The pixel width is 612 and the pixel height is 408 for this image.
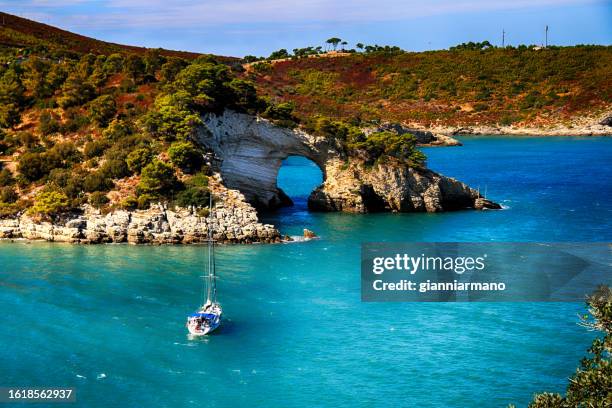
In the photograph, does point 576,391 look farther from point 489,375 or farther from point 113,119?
point 113,119

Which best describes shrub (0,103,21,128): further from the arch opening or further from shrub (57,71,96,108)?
the arch opening

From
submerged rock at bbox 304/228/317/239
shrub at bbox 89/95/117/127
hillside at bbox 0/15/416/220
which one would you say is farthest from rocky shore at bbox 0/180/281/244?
shrub at bbox 89/95/117/127

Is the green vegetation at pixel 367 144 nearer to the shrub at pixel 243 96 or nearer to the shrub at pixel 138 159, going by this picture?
the shrub at pixel 243 96

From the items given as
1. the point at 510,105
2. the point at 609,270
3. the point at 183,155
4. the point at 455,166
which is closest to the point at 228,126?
the point at 183,155

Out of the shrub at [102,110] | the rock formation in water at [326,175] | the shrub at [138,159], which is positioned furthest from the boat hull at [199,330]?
the shrub at [102,110]

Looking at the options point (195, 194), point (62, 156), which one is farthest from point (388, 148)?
Answer: point (62, 156)

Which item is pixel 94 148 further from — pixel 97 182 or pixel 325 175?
pixel 325 175
